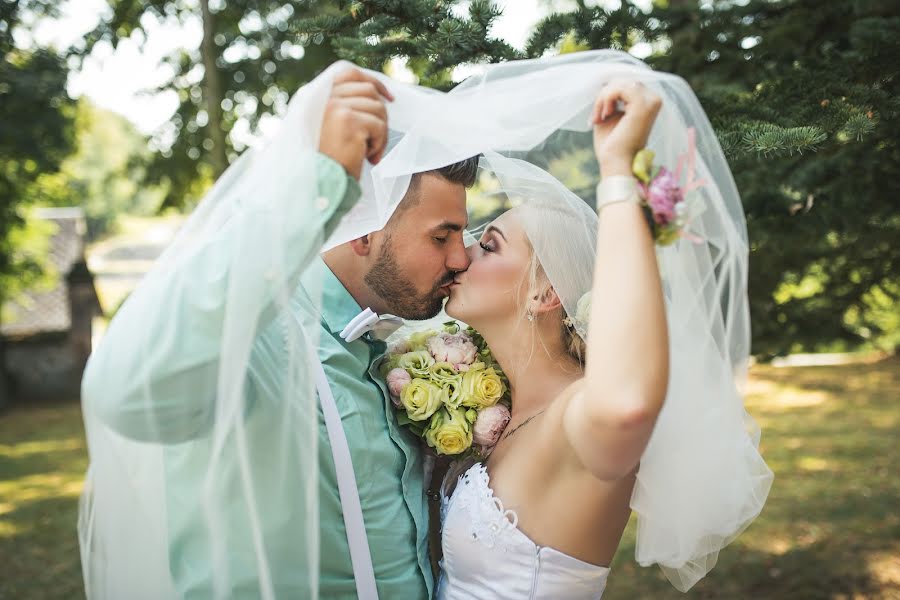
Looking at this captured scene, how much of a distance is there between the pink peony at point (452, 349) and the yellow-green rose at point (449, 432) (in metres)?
0.26

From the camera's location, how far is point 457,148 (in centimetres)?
210

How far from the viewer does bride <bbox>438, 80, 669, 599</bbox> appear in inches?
63.0

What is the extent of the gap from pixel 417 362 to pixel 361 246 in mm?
446

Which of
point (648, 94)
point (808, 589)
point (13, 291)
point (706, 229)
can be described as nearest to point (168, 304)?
point (648, 94)

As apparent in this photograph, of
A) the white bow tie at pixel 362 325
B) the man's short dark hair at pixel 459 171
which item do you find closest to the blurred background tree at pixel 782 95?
the man's short dark hair at pixel 459 171

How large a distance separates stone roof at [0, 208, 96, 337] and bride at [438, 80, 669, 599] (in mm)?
16223

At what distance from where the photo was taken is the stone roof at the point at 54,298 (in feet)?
57.2

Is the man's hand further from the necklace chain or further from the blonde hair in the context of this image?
the necklace chain

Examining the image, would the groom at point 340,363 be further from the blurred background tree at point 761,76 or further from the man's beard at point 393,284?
the blurred background tree at point 761,76

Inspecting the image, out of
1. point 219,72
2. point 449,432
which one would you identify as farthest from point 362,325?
point 219,72

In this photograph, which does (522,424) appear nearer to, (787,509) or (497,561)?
(497,561)

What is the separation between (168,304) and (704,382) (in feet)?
4.47

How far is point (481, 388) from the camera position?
254 centimetres

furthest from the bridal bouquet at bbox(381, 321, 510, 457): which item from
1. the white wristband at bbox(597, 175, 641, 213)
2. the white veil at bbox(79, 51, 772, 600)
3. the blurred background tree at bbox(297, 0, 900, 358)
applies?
the blurred background tree at bbox(297, 0, 900, 358)
